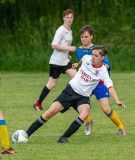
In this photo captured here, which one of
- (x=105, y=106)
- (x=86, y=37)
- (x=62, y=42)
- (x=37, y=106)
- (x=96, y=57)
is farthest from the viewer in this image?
(x=62, y=42)

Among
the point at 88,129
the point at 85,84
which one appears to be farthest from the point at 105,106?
the point at 85,84

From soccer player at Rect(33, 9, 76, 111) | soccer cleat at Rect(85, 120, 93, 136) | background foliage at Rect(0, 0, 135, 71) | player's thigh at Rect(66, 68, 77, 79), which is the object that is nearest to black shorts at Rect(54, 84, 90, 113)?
soccer cleat at Rect(85, 120, 93, 136)

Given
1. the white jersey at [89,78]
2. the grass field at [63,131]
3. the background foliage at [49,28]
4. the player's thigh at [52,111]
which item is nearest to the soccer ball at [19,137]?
Result: the grass field at [63,131]

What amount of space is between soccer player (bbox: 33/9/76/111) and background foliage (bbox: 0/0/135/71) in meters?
9.80

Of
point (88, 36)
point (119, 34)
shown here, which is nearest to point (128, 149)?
point (88, 36)

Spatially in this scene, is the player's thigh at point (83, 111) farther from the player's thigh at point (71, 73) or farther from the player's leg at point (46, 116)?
the player's thigh at point (71, 73)

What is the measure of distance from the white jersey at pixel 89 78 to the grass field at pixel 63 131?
0.69 m

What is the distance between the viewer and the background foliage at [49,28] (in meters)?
23.9

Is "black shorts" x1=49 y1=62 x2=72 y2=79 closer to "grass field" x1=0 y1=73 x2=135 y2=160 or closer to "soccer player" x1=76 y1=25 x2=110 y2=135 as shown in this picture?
"grass field" x1=0 y1=73 x2=135 y2=160

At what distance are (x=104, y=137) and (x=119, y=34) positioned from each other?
51.8 ft

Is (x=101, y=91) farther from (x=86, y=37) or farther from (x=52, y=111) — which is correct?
(x=52, y=111)

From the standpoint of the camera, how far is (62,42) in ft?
43.0

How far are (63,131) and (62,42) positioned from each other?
355 centimetres

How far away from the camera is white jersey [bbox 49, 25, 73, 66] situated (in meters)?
13.0
